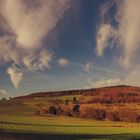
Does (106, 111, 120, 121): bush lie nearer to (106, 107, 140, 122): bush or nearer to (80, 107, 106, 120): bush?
(106, 107, 140, 122): bush

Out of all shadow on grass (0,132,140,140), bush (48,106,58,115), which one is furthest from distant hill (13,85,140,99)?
shadow on grass (0,132,140,140)

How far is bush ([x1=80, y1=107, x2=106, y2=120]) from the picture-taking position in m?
108

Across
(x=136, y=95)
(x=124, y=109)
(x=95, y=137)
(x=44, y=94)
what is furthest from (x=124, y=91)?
(x=95, y=137)

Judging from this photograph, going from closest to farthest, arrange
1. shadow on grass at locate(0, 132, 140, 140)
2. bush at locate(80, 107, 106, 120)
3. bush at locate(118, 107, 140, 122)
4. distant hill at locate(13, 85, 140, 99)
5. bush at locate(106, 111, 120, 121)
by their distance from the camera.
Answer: shadow on grass at locate(0, 132, 140, 140)
bush at locate(80, 107, 106, 120)
bush at locate(118, 107, 140, 122)
bush at locate(106, 111, 120, 121)
distant hill at locate(13, 85, 140, 99)

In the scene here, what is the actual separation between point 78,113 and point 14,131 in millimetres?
59055

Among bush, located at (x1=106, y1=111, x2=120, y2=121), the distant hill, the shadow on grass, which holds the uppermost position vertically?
the distant hill

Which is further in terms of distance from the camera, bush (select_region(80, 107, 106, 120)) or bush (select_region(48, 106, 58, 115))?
bush (select_region(80, 107, 106, 120))

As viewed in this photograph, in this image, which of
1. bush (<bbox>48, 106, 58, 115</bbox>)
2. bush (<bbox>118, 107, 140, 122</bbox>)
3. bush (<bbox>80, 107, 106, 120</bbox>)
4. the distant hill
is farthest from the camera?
the distant hill

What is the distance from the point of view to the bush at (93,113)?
353 feet

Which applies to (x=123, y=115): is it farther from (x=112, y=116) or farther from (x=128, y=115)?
(x=112, y=116)

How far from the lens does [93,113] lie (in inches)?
4409

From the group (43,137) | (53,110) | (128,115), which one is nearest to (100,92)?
(128,115)

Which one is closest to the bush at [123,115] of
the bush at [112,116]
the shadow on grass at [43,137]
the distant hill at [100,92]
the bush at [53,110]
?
the bush at [112,116]

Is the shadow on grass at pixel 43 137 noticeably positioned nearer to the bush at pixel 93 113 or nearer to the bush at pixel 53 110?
the bush at pixel 93 113
